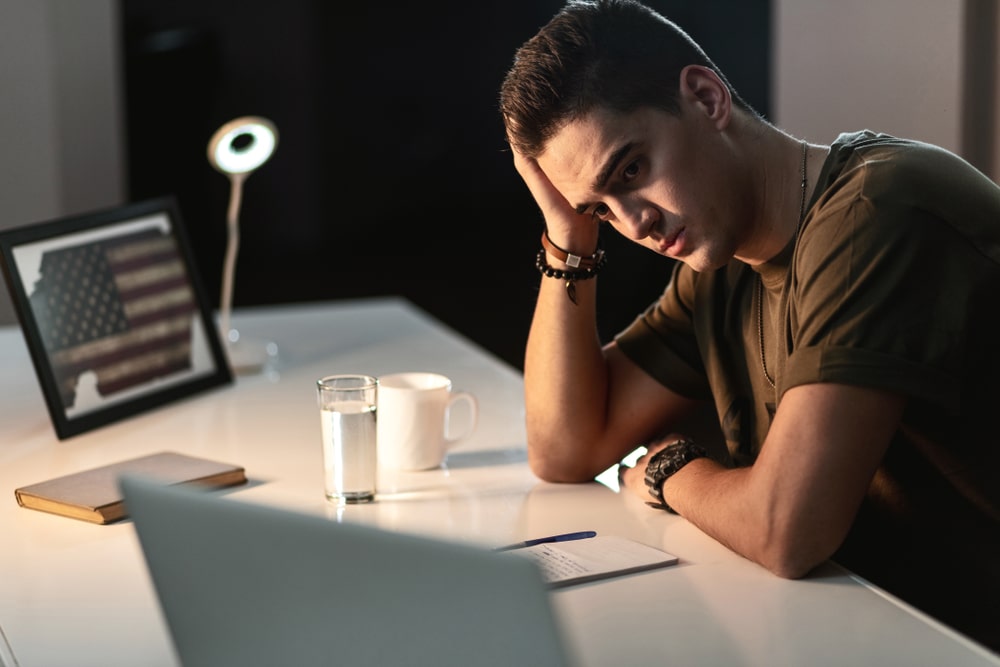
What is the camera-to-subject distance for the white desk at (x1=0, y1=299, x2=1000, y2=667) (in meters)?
0.96

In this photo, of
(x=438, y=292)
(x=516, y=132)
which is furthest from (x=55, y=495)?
(x=438, y=292)

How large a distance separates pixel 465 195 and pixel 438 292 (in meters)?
0.81

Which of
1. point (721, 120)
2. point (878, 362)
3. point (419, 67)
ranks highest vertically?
point (419, 67)

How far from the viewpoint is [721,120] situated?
127cm

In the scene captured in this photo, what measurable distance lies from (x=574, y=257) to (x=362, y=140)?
4.86m

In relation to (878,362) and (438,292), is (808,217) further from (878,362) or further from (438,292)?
(438,292)

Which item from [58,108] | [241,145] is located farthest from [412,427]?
[58,108]

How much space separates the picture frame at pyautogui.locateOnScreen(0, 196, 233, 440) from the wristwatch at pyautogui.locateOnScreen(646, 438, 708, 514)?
0.87m

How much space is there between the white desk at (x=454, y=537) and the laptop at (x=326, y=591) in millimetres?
236

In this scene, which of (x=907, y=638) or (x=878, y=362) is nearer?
(x=907, y=638)

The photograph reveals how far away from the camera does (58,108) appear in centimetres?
365

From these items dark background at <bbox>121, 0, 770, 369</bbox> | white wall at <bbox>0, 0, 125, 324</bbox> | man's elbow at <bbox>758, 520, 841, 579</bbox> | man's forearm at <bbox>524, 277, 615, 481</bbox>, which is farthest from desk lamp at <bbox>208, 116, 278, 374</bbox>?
dark background at <bbox>121, 0, 770, 369</bbox>

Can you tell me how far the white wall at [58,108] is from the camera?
3551 mm

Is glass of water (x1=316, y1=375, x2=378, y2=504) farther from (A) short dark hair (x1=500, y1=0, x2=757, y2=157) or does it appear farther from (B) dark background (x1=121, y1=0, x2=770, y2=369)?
(B) dark background (x1=121, y1=0, x2=770, y2=369)
